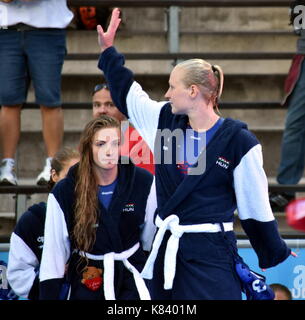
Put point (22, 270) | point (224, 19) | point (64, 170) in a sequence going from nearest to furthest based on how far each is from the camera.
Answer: point (22, 270), point (64, 170), point (224, 19)

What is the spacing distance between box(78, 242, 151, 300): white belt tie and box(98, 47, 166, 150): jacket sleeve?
23.6 inches

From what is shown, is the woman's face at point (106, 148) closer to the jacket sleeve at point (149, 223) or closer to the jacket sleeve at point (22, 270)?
the jacket sleeve at point (149, 223)

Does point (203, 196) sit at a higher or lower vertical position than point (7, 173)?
lower

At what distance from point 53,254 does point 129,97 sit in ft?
2.97

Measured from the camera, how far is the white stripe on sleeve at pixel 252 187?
443 centimetres

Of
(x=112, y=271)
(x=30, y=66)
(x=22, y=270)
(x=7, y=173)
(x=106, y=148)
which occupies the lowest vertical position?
(x=112, y=271)

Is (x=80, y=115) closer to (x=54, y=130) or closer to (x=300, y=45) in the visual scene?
(x=54, y=130)

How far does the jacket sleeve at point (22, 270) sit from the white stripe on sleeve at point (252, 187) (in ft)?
4.29

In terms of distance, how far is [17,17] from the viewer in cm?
674

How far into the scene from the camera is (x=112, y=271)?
15.4 feet

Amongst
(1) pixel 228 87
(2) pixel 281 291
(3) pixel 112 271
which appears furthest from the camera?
(1) pixel 228 87

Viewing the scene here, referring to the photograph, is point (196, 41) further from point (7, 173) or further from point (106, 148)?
point (106, 148)

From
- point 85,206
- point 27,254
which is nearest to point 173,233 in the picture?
point 85,206
